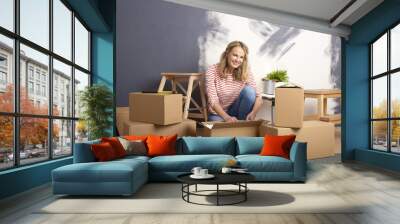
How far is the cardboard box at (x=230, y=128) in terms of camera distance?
29.2 feet

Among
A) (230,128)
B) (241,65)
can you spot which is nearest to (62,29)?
(230,128)

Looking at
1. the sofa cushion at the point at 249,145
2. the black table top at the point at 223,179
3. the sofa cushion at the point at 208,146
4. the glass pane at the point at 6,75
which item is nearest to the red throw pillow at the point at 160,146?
the sofa cushion at the point at 208,146

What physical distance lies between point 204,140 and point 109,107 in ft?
6.79

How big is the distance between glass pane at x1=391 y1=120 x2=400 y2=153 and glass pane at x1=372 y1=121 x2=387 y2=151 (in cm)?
37

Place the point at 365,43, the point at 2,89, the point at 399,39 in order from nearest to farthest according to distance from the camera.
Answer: the point at 2,89 → the point at 399,39 → the point at 365,43

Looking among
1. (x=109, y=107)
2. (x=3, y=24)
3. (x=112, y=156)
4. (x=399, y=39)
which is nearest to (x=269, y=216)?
(x=112, y=156)

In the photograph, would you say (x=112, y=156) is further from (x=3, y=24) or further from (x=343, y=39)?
(x=343, y=39)

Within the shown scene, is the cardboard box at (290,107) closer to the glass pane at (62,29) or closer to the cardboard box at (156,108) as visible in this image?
the cardboard box at (156,108)

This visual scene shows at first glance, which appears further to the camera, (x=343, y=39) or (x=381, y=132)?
(x=343, y=39)

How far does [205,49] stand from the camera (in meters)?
10.9

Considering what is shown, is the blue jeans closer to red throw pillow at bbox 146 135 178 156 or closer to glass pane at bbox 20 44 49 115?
red throw pillow at bbox 146 135 178 156

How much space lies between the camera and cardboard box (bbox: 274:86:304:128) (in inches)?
330

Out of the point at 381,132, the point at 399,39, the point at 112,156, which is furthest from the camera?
the point at 381,132

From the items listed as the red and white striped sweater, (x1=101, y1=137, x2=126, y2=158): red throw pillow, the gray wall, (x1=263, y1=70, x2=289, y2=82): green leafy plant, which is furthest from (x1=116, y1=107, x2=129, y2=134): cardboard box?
(x1=263, y1=70, x2=289, y2=82): green leafy plant
